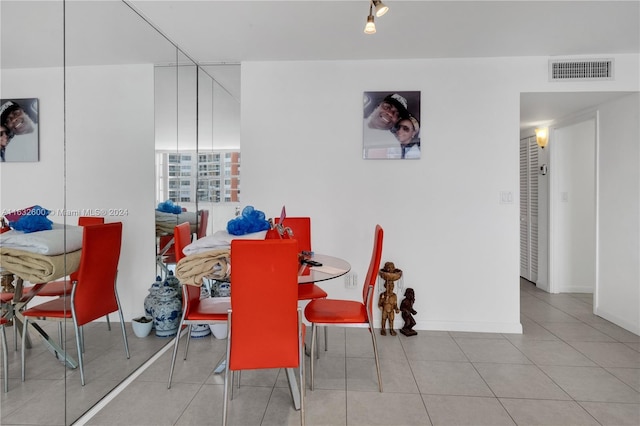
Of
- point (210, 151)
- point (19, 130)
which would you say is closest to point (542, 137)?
point (210, 151)

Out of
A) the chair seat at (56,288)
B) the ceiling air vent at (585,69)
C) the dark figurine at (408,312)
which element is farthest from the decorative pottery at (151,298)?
the ceiling air vent at (585,69)

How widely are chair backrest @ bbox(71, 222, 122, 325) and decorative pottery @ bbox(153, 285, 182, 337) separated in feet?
1.81

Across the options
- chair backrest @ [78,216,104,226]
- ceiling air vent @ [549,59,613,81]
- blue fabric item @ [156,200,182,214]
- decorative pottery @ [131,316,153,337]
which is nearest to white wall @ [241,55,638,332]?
ceiling air vent @ [549,59,613,81]

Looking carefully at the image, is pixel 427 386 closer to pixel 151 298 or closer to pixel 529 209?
pixel 151 298

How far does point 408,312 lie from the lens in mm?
3336

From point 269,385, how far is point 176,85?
2702mm

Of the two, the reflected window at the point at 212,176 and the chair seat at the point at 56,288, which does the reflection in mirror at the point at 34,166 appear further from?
the reflected window at the point at 212,176

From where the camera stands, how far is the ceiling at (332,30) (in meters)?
→ 2.25

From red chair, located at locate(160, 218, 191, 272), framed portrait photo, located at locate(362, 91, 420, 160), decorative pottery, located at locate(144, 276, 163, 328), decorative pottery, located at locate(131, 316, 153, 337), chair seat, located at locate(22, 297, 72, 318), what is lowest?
decorative pottery, located at locate(131, 316, 153, 337)

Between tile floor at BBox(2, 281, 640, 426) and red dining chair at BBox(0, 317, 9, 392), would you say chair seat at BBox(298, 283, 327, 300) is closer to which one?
tile floor at BBox(2, 281, 640, 426)

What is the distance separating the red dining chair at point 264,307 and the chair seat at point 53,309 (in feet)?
3.11

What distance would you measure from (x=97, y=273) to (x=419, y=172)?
Result: 112 inches

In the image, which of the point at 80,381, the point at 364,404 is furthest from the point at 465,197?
the point at 80,381

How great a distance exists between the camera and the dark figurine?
3314 mm
